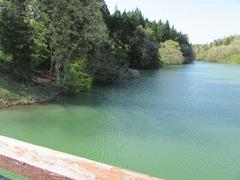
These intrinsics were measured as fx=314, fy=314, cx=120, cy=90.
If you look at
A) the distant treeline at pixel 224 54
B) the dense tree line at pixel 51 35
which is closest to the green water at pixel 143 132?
the dense tree line at pixel 51 35

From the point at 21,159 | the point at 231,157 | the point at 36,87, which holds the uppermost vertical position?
the point at 21,159

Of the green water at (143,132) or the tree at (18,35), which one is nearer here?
the green water at (143,132)

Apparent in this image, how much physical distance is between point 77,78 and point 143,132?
7.41 m

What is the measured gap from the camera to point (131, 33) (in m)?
40.1

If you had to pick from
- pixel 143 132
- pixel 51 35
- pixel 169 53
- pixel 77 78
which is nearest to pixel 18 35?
pixel 51 35

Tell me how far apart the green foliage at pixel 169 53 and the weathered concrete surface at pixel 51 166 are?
186 feet

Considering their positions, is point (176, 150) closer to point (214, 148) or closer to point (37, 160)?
point (214, 148)

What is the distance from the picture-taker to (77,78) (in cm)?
1741

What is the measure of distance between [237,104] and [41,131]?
11613 millimetres

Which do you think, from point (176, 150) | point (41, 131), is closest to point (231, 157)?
point (176, 150)

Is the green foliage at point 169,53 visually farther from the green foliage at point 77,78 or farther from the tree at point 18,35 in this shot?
the tree at point 18,35

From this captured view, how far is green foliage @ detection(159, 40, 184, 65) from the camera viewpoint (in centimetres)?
5776

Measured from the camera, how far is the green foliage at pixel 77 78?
1705cm

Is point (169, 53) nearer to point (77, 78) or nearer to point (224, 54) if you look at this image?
point (224, 54)
